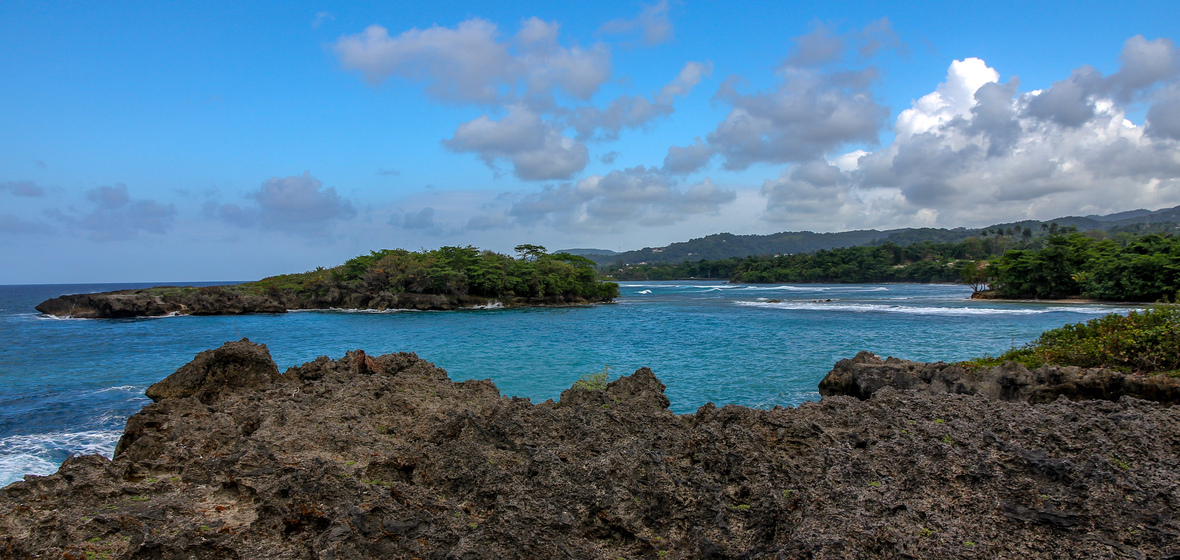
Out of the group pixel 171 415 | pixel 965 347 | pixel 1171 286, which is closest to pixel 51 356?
pixel 171 415

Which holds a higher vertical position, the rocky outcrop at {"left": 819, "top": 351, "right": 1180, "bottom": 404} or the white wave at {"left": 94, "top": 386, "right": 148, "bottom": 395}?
the rocky outcrop at {"left": 819, "top": 351, "right": 1180, "bottom": 404}

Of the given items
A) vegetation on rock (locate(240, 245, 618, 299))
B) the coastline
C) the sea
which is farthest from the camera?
vegetation on rock (locate(240, 245, 618, 299))

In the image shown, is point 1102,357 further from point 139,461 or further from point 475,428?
point 139,461

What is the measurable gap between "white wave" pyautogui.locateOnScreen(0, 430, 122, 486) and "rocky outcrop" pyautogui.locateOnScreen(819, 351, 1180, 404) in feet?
45.1

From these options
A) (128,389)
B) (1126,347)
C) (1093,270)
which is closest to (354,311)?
(128,389)

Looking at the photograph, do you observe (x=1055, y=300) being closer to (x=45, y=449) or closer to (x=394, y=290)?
(x=394, y=290)

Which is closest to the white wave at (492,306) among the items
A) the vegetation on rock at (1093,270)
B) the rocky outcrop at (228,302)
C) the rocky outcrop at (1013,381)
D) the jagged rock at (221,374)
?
the rocky outcrop at (228,302)

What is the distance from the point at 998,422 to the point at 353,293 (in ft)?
185

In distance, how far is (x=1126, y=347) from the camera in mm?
9344

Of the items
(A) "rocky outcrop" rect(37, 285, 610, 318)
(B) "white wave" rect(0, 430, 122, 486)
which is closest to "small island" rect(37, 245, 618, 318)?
(A) "rocky outcrop" rect(37, 285, 610, 318)

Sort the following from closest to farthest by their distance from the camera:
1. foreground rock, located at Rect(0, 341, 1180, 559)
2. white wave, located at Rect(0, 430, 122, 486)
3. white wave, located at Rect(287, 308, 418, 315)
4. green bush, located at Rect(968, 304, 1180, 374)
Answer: foreground rock, located at Rect(0, 341, 1180, 559) < green bush, located at Rect(968, 304, 1180, 374) < white wave, located at Rect(0, 430, 122, 486) < white wave, located at Rect(287, 308, 418, 315)

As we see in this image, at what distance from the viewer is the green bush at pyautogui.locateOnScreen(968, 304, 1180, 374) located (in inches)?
352

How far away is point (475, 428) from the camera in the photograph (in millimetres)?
5789

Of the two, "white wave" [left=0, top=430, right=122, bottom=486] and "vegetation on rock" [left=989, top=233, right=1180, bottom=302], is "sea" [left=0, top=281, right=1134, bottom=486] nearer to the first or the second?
"white wave" [left=0, top=430, right=122, bottom=486]
